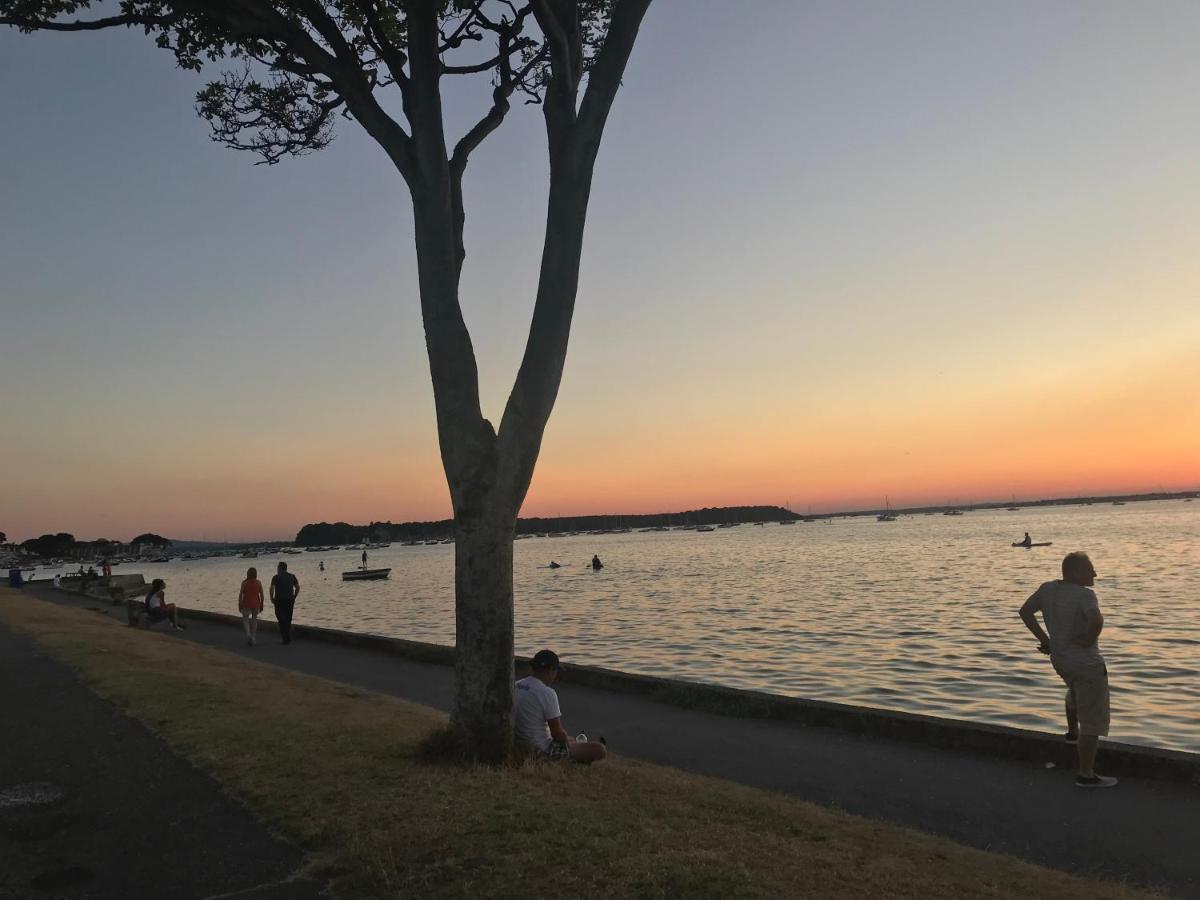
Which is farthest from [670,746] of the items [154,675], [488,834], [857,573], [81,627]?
[857,573]

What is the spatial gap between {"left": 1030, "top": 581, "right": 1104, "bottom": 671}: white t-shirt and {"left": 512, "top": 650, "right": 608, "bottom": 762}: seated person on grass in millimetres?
4100

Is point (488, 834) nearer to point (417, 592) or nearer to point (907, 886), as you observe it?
point (907, 886)

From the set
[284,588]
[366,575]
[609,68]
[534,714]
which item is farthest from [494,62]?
[366,575]

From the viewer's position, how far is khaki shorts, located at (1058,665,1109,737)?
23.2 feet

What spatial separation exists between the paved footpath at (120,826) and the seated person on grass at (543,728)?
2.39 meters

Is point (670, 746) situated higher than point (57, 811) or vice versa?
point (57, 811)

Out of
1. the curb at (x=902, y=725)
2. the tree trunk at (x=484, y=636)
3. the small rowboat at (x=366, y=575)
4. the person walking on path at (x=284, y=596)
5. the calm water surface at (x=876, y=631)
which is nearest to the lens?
the tree trunk at (x=484, y=636)

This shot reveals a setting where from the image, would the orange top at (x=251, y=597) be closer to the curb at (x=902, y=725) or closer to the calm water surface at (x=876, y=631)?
the calm water surface at (x=876, y=631)

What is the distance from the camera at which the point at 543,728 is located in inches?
293

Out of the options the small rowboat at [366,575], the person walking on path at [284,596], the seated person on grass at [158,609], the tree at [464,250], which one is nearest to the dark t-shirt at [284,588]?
the person walking on path at [284,596]

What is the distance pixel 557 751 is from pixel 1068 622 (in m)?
4.55

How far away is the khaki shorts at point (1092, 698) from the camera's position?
7.06 m

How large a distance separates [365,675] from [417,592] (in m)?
38.9

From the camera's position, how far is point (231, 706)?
9633mm
